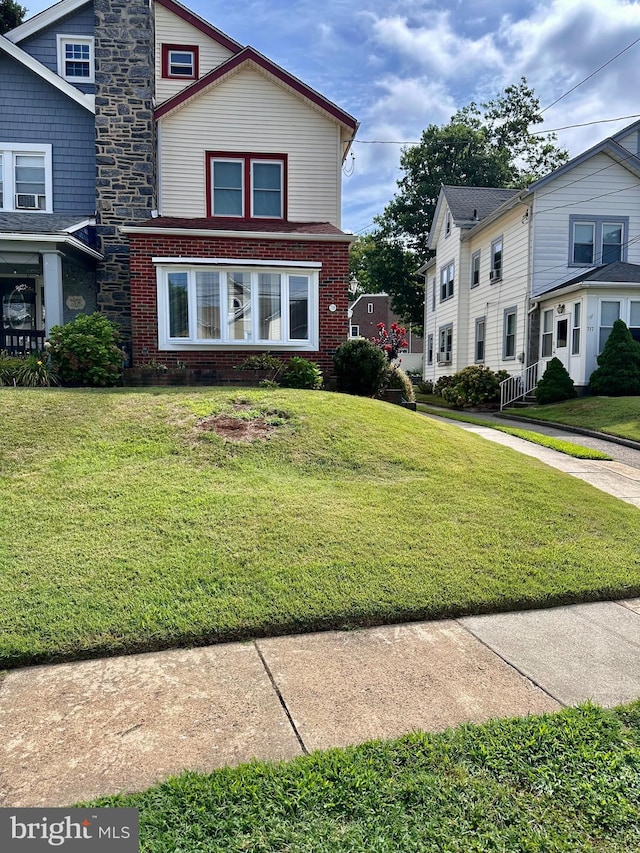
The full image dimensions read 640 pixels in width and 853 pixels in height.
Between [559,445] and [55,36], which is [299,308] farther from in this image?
[55,36]

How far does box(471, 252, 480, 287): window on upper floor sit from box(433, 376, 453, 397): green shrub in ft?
12.6

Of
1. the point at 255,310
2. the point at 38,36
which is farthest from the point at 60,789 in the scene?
the point at 38,36

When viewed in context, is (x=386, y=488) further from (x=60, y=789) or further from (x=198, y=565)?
(x=60, y=789)

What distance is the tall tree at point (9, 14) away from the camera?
20.5 meters

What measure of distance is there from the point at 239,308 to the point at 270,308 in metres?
0.66

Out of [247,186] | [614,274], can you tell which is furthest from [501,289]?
[247,186]

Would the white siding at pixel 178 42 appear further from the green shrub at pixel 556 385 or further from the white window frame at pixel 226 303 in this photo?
the green shrub at pixel 556 385

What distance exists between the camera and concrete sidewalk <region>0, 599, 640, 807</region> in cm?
235

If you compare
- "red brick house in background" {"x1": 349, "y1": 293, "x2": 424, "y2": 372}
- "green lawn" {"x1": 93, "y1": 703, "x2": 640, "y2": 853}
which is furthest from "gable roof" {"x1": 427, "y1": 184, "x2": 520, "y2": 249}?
"red brick house in background" {"x1": 349, "y1": 293, "x2": 424, "y2": 372}

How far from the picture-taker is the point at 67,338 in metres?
10.2

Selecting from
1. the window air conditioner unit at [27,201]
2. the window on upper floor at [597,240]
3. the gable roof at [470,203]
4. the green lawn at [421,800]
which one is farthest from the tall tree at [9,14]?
the green lawn at [421,800]

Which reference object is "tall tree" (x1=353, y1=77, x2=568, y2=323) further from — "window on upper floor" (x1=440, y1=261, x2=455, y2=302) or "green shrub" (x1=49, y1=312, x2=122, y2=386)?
"green shrub" (x1=49, y1=312, x2=122, y2=386)

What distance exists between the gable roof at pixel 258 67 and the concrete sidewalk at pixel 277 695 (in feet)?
45.6

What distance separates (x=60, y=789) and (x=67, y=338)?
919 cm
